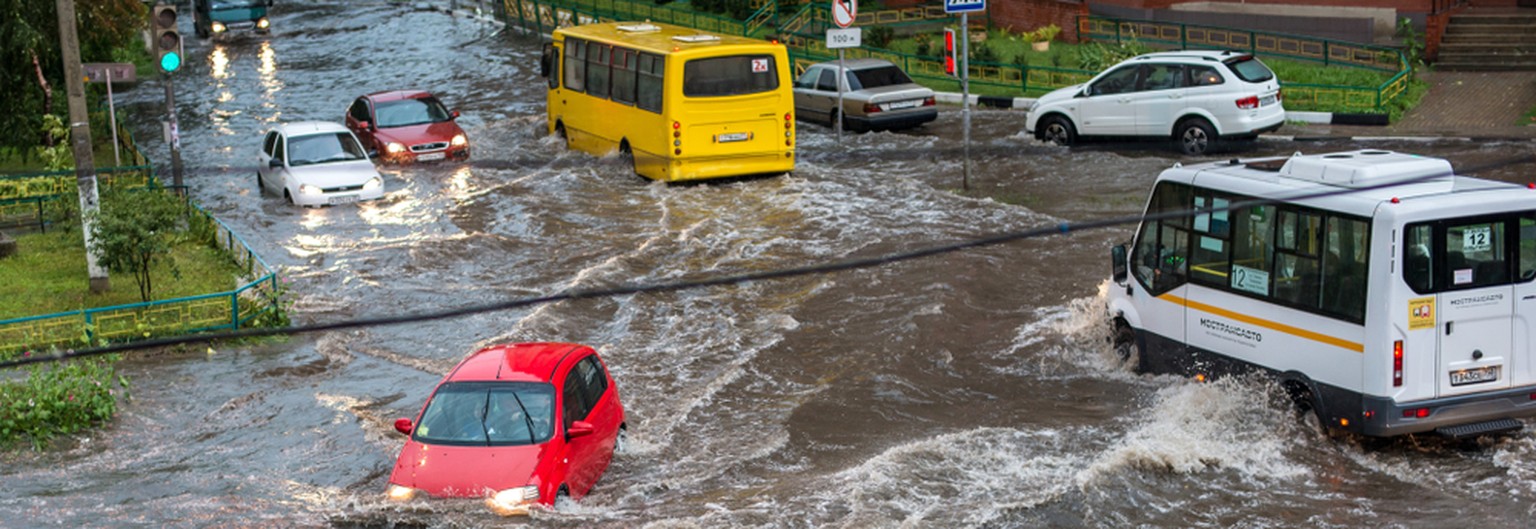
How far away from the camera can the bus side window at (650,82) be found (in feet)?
76.5

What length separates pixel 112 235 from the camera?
17.5m

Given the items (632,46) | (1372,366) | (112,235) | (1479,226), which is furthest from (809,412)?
(632,46)

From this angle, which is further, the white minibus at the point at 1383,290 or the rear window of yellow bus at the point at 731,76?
the rear window of yellow bus at the point at 731,76

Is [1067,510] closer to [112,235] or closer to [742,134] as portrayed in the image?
[112,235]

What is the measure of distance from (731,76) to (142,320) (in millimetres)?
9927

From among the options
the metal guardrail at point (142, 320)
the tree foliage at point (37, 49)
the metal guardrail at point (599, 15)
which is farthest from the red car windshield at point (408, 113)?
the metal guardrail at point (599, 15)

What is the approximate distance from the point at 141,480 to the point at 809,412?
5.54m

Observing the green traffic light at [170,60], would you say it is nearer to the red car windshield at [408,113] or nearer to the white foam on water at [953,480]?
the red car windshield at [408,113]

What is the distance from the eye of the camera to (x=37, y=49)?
2503cm

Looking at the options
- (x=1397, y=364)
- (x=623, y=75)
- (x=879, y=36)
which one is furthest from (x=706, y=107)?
(x=879, y=36)

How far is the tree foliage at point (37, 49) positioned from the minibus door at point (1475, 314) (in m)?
21.6

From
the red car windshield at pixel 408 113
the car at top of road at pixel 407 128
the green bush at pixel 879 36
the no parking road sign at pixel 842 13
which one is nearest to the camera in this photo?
the no parking road sign at pixel 842 13

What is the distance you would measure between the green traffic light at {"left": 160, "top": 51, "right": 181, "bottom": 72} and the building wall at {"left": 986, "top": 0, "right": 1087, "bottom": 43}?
20640 mm

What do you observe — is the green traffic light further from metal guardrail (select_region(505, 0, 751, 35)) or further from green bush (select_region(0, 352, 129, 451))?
metal guardrail (select_region(505, 0, 751, 35))
